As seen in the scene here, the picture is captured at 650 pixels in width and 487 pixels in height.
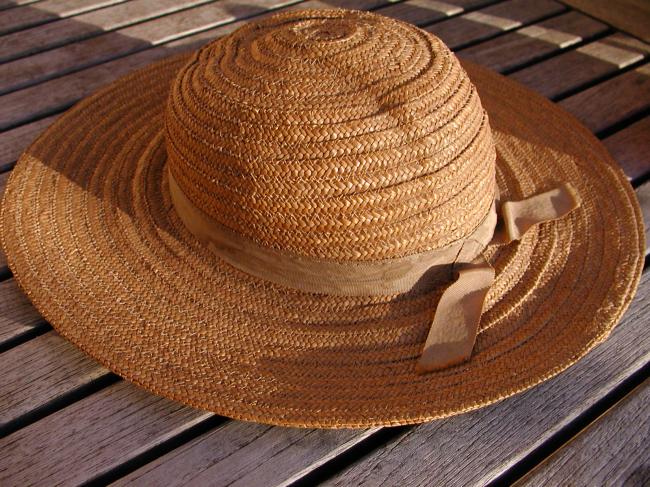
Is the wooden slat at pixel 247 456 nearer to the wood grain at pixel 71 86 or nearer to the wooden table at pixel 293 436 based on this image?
the wooden table at pixel 293 436

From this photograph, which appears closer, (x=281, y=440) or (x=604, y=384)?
(x=281, y=440)

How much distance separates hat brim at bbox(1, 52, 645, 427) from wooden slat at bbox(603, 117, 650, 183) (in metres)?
0.24

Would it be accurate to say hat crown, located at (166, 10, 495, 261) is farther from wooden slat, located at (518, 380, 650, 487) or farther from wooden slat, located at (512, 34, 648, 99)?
wooden slat, located at (512, 34, 648, 99)

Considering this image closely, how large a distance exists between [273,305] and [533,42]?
1462mm

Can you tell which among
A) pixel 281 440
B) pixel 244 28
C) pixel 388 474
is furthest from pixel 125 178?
pixel 388 474

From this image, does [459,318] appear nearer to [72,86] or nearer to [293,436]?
[293,436]

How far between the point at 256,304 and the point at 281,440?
0.24m

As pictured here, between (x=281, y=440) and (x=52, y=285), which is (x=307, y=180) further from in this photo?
(x=52, y=285)

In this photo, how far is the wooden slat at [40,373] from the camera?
46.7 inches

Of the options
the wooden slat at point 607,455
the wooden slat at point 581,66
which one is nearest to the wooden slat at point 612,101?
the wooden slat at point 581,66

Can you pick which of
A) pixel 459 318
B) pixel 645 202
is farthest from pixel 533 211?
pixel 645 202

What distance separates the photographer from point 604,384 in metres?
1.25

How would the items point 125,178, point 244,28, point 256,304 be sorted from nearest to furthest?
point 256,304 < point 244,28 < point 125,178

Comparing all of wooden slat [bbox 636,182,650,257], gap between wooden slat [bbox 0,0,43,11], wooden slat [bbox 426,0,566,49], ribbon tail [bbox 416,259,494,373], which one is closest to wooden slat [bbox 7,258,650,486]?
ribbon tail [bbox 416,259,494,373]
